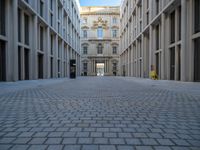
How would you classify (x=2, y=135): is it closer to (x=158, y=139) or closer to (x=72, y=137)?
(x=72, y=137)

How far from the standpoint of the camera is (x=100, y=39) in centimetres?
6475

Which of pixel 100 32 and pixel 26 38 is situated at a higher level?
pixel 100 32

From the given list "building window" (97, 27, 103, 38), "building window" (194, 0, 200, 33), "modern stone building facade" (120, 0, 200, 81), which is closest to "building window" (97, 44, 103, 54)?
"building window" (97, 27, 103, 38)

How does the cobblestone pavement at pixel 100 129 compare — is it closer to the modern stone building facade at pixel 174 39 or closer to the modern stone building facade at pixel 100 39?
the modern stone building facade at pixel 174 39

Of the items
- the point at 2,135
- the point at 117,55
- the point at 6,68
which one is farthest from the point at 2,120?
the point at 117,55

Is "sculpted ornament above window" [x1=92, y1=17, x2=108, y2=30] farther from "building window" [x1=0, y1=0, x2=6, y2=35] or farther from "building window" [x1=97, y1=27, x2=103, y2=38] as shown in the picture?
"building window" [x1=0, y1=0, x2=6, y2=35]

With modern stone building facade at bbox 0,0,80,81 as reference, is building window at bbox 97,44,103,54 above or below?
above

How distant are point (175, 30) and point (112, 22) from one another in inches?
1899

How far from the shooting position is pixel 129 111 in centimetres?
450

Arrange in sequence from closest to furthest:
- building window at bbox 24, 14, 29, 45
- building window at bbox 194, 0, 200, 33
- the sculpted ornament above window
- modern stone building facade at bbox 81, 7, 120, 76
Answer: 1. building window at bbox 194, 0, 200, 33
2. building window at bbox 24, 14, 29, 45
3. modern stone building facade at bbox 81, 7, 120, 76
4. the sculpted ornament above window

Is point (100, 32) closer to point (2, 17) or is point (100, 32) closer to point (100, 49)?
point (100, 49)

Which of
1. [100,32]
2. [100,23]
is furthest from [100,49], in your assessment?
[100,23]

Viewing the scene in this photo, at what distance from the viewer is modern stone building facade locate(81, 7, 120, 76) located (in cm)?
6456

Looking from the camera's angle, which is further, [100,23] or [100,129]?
[100,23]
